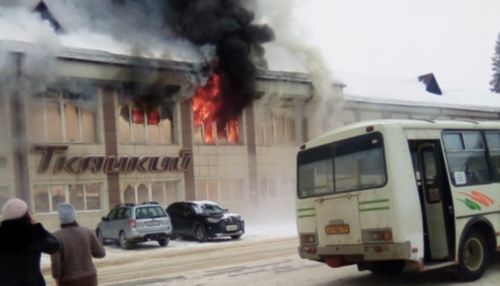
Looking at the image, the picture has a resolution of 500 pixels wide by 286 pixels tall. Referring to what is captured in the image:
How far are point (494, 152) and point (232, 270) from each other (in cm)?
550

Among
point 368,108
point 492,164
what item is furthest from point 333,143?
point 368,108

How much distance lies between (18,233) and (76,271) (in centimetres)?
80

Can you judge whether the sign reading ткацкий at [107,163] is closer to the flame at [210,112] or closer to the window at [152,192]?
the window at [152,192]

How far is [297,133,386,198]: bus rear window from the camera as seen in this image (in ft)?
28.8

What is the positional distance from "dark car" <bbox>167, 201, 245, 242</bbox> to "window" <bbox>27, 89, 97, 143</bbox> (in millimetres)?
5522

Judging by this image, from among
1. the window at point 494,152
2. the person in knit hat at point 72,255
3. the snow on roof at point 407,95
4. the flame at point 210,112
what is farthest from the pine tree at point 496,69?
the person in knit hat at point 72,255

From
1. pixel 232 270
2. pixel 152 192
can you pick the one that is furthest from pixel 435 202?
pixel 152 192

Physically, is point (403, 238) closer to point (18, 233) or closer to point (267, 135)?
point (18, 233)

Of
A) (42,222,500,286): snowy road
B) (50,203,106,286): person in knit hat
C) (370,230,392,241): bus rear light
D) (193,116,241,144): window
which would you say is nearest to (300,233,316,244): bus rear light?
(42,222,500,286): snowy road

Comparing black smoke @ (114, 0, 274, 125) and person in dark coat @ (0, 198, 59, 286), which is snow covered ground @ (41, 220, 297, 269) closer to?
black smoke @ (114, 0, 274, 125)

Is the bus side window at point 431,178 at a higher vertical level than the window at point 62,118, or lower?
lower

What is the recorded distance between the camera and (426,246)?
29.5ft

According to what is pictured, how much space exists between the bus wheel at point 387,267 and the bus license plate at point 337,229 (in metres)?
0.79

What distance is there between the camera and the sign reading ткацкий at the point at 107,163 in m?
24.8
